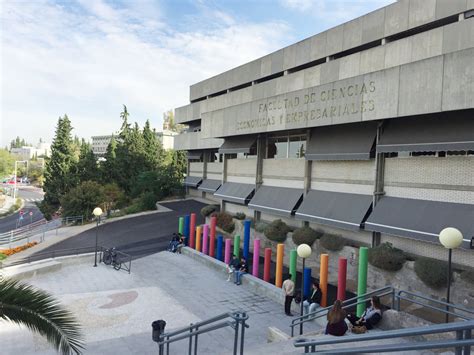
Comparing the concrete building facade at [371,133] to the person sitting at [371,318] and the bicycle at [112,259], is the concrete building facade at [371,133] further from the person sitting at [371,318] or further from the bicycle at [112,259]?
the bicycle at [112,259]

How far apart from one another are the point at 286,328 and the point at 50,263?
40.6 ft

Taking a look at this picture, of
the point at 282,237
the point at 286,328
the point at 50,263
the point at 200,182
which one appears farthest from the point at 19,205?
the point at 286,328

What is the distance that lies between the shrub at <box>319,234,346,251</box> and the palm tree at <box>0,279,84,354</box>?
11.7 meters

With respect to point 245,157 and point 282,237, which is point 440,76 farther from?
point 245,157

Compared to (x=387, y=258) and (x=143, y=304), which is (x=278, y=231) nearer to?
(x=387, y=258)

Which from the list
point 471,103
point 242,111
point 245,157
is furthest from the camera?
point 245,157

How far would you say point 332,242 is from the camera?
15.9 m

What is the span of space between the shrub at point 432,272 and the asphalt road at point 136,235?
14.4m

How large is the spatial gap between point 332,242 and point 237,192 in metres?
9.47

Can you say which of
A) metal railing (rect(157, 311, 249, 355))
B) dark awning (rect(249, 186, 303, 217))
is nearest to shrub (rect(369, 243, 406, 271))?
dark awning (rect(249, 186, 303, 217))

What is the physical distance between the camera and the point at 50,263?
18609 mm

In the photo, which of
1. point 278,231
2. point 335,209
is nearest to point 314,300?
point 335,209

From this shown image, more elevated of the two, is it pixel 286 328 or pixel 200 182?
pixel 200 182

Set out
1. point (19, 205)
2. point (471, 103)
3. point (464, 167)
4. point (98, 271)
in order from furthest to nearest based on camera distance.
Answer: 1. point (19, 205)
2. point (98, 271)
3. point (464, 167)
4. point (471, 103)
